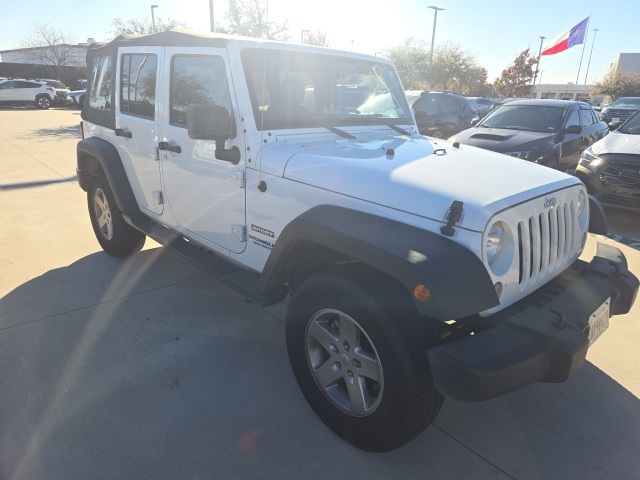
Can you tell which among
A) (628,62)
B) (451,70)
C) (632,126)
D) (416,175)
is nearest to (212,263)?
(416,175)

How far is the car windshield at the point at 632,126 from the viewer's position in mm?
7012

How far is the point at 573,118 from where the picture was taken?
8172mm

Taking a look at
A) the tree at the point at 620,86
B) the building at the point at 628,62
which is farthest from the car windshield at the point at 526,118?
the building at the point at 628,62

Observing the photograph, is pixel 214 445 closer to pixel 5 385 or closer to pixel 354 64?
pixel 5 385

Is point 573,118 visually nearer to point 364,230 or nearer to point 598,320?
point 598,320

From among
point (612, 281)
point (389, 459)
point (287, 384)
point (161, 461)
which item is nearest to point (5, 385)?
point (161, 461)

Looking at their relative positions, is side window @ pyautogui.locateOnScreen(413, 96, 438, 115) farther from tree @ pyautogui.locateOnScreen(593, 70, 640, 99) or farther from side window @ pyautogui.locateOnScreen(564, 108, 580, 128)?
tree @ pyautogui.locateOnScreen(593, 70, 640, 99)

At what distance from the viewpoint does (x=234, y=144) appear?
9.23 feet

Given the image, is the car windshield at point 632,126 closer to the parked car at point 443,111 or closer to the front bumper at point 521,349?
the parked car at point 443,111

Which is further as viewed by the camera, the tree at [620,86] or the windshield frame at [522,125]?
the tree at [620,86]

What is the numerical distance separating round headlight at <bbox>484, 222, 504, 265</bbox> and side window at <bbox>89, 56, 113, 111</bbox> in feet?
11.9

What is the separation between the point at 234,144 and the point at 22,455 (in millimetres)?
1928

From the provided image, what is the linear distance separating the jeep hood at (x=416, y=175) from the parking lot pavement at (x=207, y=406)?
1.25 metres

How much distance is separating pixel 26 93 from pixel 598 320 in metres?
31.3
